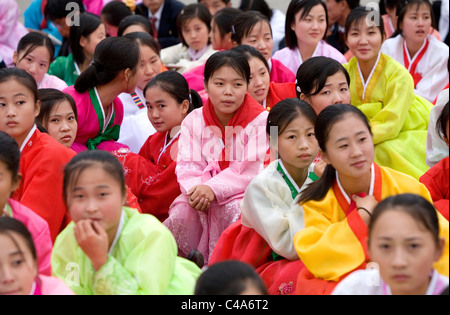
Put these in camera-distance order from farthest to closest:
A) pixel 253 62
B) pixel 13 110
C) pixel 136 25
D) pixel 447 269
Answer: pixel 136 25
pixel 253 62
pixel 13 110
pixel 447 269

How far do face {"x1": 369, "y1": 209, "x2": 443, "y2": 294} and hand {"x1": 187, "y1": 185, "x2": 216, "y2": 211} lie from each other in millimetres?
1341

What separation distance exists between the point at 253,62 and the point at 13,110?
1.43 m

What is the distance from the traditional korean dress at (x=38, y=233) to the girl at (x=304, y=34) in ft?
8.69

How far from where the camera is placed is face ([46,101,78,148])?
144 inches

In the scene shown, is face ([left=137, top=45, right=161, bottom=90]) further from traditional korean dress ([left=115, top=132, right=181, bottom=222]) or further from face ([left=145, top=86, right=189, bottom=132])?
traditional korean dress ([left=115, top=132, right=181, bottom=222])

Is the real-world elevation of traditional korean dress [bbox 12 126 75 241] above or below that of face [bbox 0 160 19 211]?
above

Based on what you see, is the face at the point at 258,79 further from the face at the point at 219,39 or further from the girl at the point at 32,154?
the girl at the point at 32,154

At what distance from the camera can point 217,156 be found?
12.2 ft

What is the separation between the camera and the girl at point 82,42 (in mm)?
5199

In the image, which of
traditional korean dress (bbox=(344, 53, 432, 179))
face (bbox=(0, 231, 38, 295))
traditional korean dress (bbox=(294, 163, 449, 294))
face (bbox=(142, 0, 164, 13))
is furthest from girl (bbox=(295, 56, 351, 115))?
face (bbox=(142, 0, 164, 13))

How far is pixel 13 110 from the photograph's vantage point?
3227 millimetres

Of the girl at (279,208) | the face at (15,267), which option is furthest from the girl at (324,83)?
the face at (15,267)
